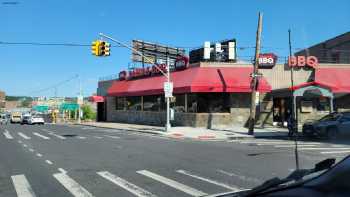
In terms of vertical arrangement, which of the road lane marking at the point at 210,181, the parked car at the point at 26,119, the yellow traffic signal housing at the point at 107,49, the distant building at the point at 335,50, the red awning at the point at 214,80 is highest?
the distant building at the point at 335,50

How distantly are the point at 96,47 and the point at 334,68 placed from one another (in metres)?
20.0

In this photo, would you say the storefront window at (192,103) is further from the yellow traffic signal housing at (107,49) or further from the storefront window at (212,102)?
the yellow traffic signal housing at (107,49)

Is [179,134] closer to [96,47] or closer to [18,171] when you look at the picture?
[96,47]

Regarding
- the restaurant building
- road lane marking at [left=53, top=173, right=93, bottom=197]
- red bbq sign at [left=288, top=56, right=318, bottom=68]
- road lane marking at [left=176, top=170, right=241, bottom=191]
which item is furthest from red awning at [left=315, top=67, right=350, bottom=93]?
road lane marking at [left=53, top=173, right=93, bottom=197]

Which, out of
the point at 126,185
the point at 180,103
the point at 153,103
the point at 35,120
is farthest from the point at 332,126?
the point at 35,120

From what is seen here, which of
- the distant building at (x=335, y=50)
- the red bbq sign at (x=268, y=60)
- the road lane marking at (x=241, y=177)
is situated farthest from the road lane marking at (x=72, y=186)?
the distant building at (x=335, y=50)

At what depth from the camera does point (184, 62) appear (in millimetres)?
40531

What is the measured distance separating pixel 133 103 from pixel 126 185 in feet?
135

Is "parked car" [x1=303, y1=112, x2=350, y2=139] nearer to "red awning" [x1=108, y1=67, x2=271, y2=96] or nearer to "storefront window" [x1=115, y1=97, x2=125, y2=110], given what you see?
"red awning" [x1=108, y1=67, x2=271, y2=96]

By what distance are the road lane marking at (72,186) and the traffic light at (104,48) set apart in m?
18.4

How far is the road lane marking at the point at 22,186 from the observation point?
9075 millimetres

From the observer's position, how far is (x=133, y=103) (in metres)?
50.9

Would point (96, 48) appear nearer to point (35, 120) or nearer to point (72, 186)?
point (72, 186)

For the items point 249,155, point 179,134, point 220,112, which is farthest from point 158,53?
point 249,155
